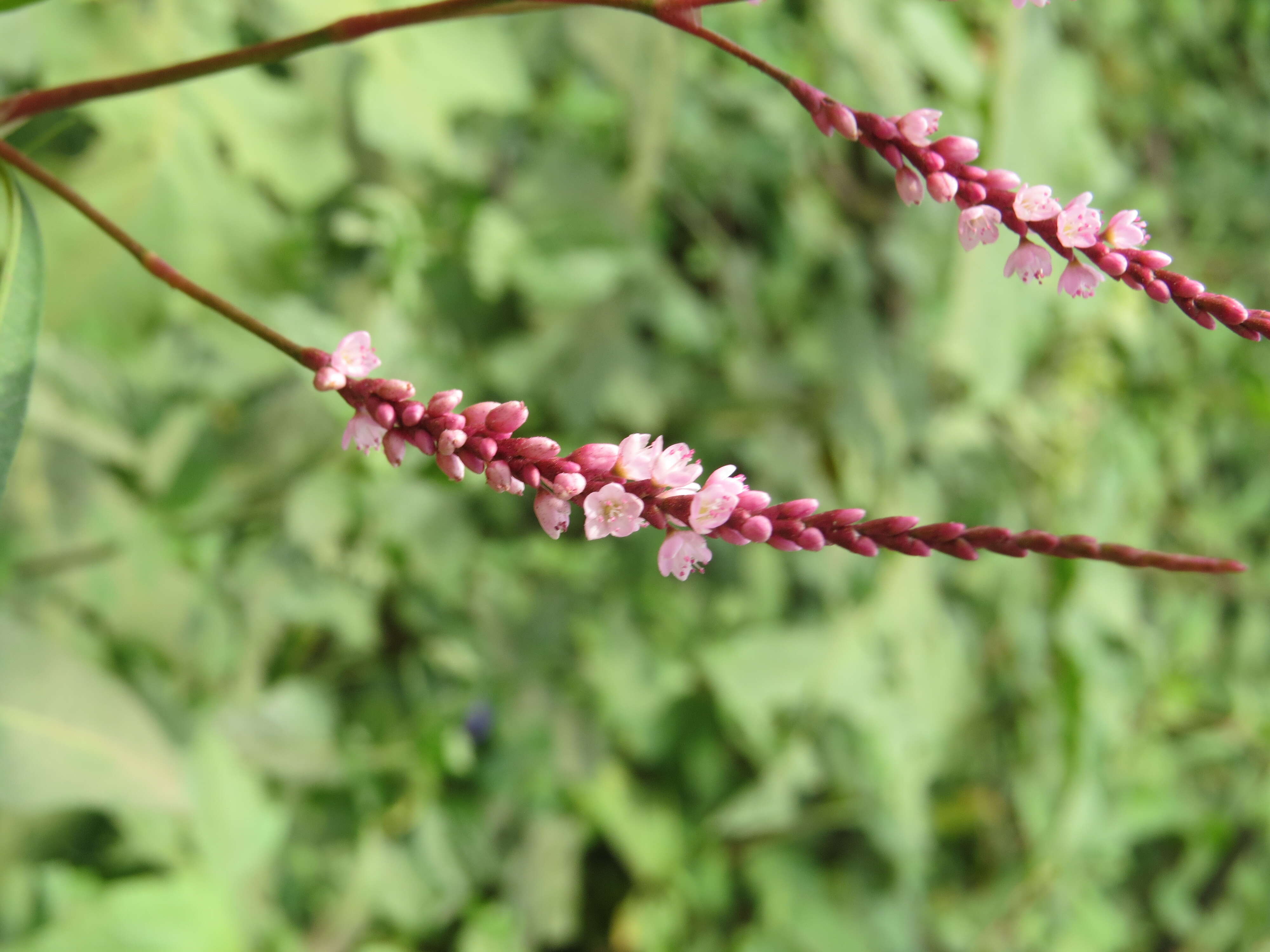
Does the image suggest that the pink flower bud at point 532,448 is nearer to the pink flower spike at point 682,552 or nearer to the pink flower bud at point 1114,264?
the pink flower spike at point 682,552

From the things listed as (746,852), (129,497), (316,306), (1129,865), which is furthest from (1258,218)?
(129,497)

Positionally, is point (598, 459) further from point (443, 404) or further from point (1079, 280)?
point (1079, 280)

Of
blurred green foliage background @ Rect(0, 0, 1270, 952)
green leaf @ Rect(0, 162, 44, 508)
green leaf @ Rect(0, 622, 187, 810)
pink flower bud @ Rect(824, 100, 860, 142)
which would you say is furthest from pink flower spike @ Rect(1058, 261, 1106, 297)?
green leaf @ Rect(0, 622, 187, 810)

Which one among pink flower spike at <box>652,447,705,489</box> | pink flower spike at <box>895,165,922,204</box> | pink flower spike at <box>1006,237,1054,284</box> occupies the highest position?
pink flower spike at <box>895,165,922,204</box>

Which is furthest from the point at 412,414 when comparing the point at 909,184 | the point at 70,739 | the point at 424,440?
the point at 70,739

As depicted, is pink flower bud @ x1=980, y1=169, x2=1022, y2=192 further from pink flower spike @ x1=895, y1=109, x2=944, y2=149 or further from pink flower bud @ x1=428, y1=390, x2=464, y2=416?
pink flower bud @ x1=428, y1=390, x2=464, y2=416

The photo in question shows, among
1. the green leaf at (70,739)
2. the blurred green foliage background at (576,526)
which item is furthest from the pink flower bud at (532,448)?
the green leaf at (70,739)

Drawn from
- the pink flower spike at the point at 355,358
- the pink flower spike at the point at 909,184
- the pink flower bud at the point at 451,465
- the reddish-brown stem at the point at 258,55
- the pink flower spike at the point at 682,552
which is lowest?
the pink flower spike at the point at 682,552
